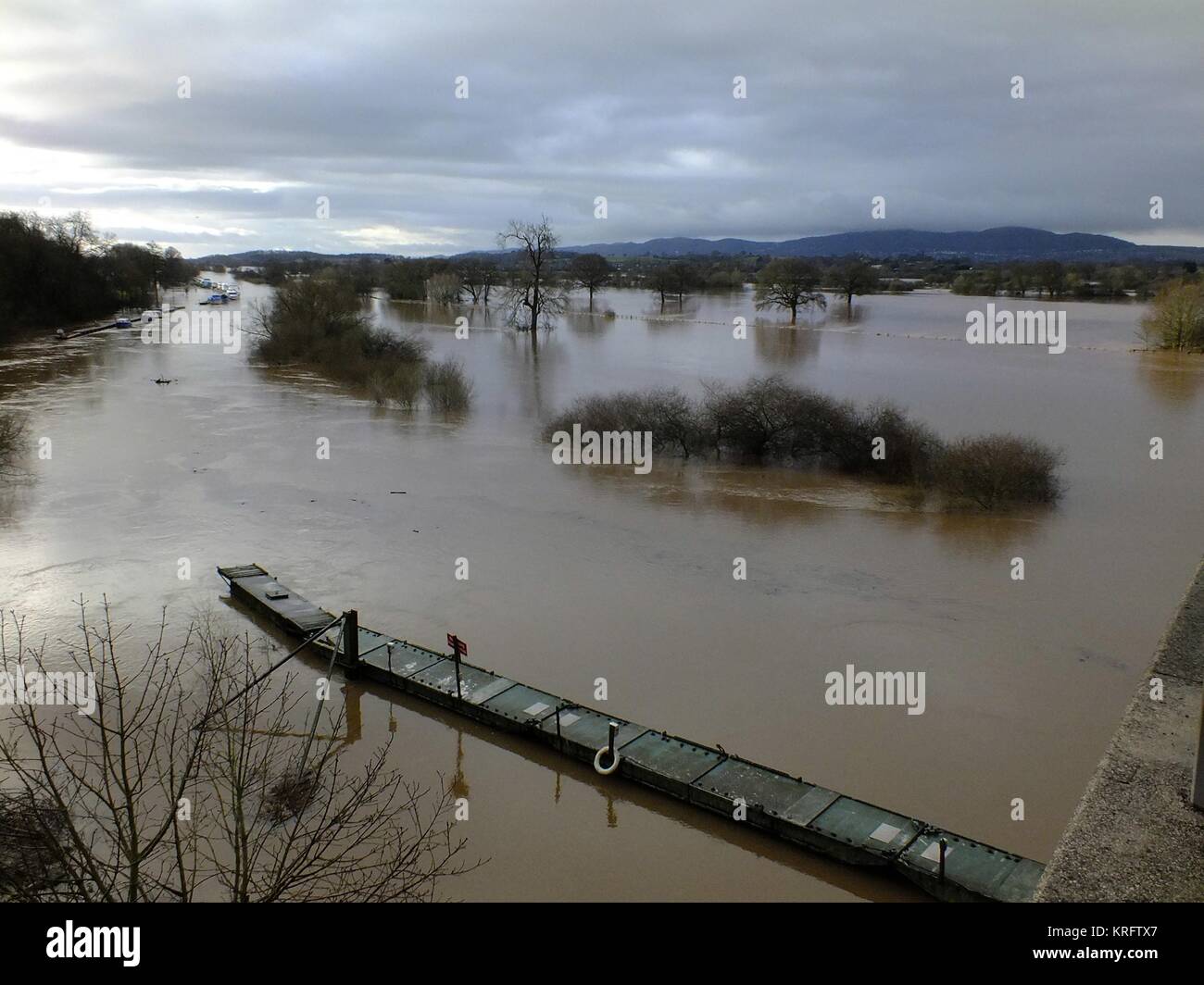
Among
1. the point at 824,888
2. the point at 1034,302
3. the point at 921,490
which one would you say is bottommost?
the point at 824,888

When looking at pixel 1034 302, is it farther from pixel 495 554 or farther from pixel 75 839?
pixel 75 839

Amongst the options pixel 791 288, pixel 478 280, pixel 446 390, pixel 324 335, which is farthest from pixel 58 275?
pixel 791 288

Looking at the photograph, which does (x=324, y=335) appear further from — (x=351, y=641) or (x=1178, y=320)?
(x=1178, y=320)

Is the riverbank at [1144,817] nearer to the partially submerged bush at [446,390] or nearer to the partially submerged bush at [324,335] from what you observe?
the partially submerged bush at [446,390]

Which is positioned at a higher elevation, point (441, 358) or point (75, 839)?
point (441, 358)
